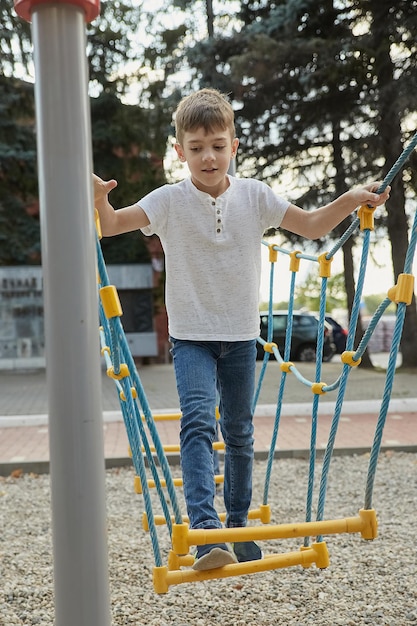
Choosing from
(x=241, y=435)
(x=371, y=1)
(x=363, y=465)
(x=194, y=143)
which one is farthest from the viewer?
(x=371, y=1)

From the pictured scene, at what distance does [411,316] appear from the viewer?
12352 millimetres

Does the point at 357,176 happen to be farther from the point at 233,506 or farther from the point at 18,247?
the point at 233,506

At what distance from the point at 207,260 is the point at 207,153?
12.0 inches

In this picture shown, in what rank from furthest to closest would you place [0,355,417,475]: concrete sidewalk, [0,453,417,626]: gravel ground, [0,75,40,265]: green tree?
1. [0,75,40,265]: green tree
2. [0,355,417,475]: concrete sidewalk
3. [0,453,417,626]: gravel ground

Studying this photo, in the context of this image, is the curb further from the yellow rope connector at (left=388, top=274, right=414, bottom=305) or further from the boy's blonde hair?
the yellow rope connector at (left=388, top=274, right=414, bottom=305)

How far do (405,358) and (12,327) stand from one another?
25.8 feet

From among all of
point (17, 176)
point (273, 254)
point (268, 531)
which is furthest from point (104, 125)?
point (268, 531)

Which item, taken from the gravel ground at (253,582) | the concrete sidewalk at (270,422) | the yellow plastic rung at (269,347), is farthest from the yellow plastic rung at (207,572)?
the concrete sidewalk at (270,422)

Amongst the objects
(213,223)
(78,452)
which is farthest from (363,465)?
(78,452)

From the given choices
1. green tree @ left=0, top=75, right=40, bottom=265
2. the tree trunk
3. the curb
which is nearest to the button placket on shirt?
the curb

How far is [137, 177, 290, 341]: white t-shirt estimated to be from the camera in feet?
7.11

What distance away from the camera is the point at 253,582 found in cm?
300

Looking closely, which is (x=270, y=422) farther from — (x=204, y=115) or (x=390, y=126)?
(x=204, y=115)

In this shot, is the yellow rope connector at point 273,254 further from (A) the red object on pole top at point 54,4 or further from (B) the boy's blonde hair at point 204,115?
(A) the red object on pole top at point 54,4
